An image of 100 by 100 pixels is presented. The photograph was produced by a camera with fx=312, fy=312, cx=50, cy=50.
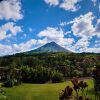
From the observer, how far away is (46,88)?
493ft

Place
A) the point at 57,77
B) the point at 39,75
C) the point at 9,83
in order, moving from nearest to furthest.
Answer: the point at 9,83
the point at 39,75
the point at 57,77

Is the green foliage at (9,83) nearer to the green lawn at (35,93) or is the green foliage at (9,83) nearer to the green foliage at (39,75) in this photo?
the green lawn at (35,93)

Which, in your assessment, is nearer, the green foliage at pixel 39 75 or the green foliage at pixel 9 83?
the green foliage at pixel 9 83

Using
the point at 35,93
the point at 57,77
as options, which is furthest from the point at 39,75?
the point at 35,93

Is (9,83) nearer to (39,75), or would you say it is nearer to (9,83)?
(9,83)

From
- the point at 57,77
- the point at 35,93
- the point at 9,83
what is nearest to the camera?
the point at 35,93

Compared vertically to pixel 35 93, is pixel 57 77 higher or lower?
higher

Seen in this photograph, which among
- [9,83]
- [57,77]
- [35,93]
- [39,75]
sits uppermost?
[39,75]

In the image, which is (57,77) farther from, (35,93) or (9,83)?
(35,93)

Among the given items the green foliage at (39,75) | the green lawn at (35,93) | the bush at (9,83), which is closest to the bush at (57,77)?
the green foliage at (39,75)

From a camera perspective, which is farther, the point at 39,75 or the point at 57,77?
the point at 57,77

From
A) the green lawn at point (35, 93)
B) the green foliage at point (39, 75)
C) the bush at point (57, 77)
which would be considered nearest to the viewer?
the green lawn at point (35, 93)

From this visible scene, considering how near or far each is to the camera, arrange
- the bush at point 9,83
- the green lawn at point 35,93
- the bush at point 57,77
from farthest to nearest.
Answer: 1. the bush at point 57,77
2. the bush at point 9,83
3. the green lawn at point 35,93

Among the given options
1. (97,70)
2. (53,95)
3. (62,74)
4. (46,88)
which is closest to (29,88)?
(46,88)
